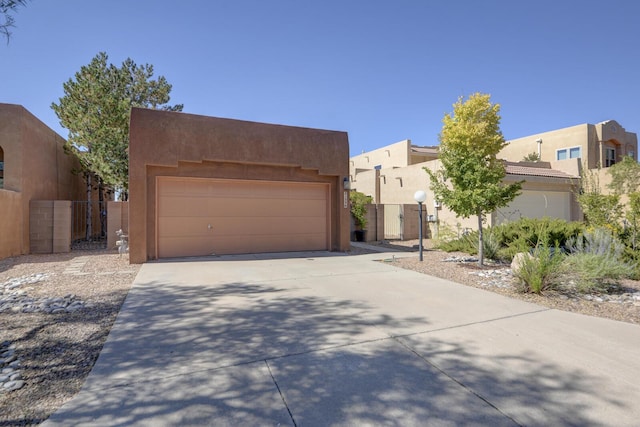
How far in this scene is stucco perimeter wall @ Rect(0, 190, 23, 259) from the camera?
33.9ft

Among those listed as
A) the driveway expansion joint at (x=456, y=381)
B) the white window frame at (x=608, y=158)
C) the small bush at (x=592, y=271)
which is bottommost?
the driveway expansion joint at (x=456, y=381)

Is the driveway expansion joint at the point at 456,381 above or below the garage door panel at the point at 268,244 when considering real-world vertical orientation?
below

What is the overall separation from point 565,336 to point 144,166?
1014cm

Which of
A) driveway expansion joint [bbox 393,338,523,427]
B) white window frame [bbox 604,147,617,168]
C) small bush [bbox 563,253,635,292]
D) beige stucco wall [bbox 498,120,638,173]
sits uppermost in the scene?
beige stucco wall [bbox 498,120,638,173]

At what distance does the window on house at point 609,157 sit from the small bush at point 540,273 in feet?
86.6

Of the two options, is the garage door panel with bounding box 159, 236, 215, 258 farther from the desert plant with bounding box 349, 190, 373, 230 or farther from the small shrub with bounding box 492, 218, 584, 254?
the small shrub with bounding box 492, 218, 584, 254

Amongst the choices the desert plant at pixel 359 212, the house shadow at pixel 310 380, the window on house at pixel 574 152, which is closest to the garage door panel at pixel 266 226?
the desert plant at pixel 359 212

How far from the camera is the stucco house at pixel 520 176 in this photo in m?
17.3

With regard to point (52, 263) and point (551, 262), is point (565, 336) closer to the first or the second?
point (551, 262)

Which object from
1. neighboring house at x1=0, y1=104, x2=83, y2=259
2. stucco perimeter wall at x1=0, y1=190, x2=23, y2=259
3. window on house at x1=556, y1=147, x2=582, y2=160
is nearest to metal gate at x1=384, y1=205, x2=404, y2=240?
Result: neighboring house at x1=0, y1=104, x2=83, y2=259

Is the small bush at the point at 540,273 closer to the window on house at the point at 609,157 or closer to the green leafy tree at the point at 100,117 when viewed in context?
the green leafy tree at the point at 100,117

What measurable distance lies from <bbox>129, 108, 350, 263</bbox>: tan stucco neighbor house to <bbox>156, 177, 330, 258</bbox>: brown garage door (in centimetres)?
3

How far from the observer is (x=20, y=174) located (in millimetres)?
11414

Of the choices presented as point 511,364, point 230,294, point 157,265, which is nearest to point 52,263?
point 157,265
